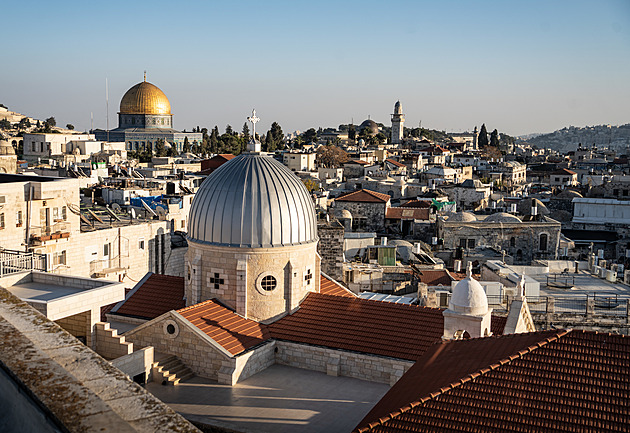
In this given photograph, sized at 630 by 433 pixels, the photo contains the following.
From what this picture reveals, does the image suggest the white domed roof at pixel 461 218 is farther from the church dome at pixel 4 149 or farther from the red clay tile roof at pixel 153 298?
the church dome at pixel 4 149

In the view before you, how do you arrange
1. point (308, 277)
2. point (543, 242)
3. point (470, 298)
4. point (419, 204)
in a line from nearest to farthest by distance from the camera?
point (470, 298) < point (308, 277) < point (543, 242) < point (419, 204)

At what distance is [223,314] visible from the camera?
17.1 meters

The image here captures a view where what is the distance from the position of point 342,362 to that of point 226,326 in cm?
325

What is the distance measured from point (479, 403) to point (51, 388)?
23.3 feet

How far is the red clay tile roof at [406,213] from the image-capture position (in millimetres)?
50616

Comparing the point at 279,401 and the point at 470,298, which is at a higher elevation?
the point at 470,298

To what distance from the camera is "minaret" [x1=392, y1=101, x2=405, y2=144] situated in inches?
5276

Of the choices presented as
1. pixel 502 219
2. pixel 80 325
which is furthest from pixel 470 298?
pixel 502 219

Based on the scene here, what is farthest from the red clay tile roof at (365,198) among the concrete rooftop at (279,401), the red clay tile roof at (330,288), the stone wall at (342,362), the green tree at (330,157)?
the concrete rooftop at (279,401)

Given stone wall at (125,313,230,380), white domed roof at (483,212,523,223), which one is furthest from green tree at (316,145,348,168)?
stone wall at (125,313,230,380)

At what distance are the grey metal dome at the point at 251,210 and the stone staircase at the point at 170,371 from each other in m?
3.39

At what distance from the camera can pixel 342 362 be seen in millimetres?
16484

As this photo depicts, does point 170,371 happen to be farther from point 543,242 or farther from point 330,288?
point 543,242

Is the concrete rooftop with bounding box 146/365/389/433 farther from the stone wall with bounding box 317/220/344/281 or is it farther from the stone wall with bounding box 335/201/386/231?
the stone wall with bounding box 335/201/386/231
